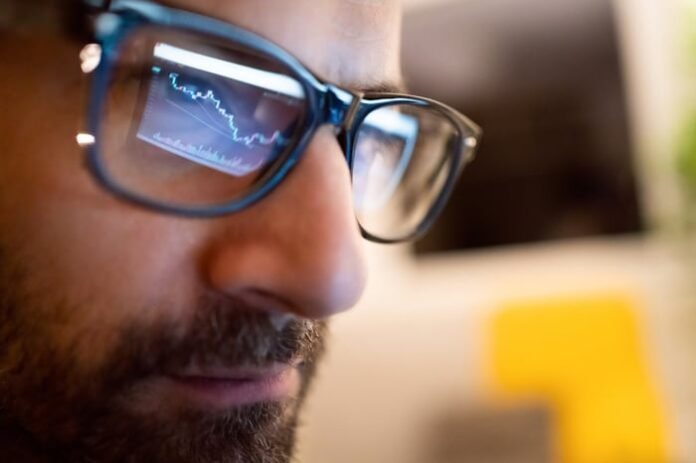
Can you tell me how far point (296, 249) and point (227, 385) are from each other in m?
0.12

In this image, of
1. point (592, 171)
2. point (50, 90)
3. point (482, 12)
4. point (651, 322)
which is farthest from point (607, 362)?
point (50, 90)

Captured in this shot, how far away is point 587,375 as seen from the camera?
1.48m

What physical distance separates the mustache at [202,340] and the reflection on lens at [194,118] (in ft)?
0.27

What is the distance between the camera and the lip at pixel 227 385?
557 millimetres

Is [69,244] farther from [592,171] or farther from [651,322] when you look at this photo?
[592,171]

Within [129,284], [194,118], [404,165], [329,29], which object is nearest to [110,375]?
[129,284]

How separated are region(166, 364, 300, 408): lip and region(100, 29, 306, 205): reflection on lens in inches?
5.0

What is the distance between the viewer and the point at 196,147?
55 cm

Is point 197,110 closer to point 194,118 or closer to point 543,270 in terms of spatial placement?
point 194,118

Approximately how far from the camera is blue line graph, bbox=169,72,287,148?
0.55m

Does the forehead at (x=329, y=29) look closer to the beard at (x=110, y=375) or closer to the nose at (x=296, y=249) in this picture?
the nose at (x=296, y=249)

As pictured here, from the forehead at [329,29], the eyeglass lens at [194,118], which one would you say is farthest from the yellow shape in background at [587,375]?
the eyeglass lens at [194,118]

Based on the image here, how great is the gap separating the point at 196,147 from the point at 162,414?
0.19 meters

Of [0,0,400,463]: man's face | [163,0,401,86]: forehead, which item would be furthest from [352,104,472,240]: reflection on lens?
[0,0,400,463]: man's face
